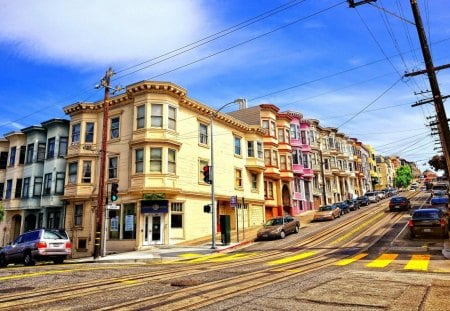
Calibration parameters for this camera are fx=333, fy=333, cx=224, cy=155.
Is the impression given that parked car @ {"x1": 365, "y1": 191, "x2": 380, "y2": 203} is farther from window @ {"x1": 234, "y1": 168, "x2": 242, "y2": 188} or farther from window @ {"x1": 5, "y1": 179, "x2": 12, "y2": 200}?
window @ {"x1": 5, "y1": 179, "x2": 12, "y2": 200}

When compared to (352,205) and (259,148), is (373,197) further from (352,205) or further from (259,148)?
(259,148)

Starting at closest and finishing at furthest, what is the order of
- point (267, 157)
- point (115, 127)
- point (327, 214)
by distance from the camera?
point (115, 127)
point (327, 214)
point (267, 157)

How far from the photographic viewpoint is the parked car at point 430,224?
18844 millimetres

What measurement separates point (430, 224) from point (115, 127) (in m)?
23.8

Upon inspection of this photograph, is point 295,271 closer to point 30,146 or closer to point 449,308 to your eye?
point 449,308

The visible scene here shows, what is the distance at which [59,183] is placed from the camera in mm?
30047

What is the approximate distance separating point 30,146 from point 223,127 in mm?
19699

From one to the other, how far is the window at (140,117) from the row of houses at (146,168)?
8cm

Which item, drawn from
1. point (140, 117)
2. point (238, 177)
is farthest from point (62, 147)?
point (238, 177)

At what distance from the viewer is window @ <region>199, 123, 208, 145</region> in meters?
30.3

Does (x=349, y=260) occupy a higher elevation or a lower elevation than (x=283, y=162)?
lower

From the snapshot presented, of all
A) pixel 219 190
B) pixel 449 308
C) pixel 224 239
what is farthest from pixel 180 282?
pixel 219 190

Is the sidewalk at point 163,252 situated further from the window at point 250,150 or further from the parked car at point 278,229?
the window at point 250,150

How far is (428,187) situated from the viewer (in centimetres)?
7681
